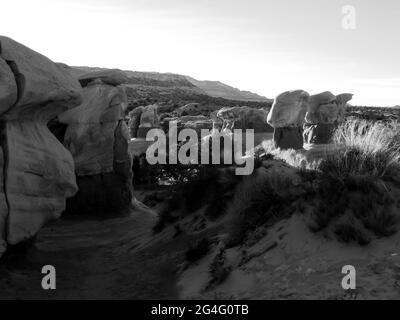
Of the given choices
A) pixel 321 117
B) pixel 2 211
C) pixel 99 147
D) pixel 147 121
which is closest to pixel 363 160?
pixel 2 211

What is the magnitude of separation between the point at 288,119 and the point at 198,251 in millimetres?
11332

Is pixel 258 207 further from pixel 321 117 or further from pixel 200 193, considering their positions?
pixel 321 117

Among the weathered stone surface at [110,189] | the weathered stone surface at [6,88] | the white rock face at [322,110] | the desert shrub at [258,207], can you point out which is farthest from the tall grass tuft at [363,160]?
the white rock face at [322,110]

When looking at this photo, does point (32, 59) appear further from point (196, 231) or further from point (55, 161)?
point (196, 231)

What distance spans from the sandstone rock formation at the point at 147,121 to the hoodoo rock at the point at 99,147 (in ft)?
47.5

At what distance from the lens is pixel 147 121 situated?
31.5 m

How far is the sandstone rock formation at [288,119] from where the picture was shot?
1905cm

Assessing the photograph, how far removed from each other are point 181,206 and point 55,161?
3.91 meters

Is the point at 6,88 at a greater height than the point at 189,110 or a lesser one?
greater

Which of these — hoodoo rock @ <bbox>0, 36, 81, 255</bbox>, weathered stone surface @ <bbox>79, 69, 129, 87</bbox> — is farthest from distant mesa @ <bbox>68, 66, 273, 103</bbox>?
hoodoo rock @ <bbox>0, 36, 81, 255</bbox>

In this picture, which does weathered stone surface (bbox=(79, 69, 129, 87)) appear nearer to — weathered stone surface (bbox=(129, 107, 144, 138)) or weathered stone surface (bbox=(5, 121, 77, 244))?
weathered stone surface (bbox=(5, 121, 77, 244))

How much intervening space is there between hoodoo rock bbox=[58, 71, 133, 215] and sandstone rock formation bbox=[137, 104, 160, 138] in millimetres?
14465

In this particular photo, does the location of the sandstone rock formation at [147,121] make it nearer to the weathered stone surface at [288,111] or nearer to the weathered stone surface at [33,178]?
the weathered stone surface at [288,111]

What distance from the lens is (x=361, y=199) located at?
23.5ft
